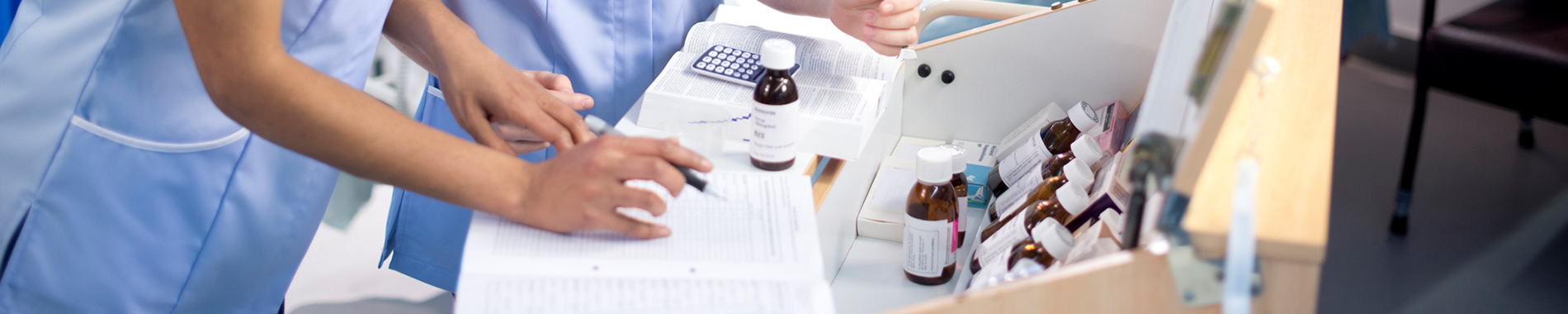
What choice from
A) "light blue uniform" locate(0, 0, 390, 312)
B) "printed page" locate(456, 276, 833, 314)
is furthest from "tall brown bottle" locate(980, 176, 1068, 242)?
"light blue uniform" locate(0, 0, 390, 312)

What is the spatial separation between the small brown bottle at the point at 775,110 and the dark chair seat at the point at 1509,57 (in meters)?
1.84

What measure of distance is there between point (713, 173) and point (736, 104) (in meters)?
0.12

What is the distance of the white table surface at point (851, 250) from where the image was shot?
98cm

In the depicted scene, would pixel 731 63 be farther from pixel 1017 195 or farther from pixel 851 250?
pixel 1017 195

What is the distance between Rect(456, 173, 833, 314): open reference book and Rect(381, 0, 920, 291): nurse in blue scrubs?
27cm

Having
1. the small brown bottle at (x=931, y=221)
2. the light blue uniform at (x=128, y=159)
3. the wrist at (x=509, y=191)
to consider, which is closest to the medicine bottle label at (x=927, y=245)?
the small brown bottle at (x=931, y=221)

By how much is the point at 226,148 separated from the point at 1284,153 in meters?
0.92

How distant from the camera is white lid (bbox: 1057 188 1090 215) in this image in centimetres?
91

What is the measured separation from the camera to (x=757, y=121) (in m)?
0.88

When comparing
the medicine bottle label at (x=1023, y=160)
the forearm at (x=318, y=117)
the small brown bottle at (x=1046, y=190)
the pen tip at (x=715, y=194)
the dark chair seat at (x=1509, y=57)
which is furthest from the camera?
the dark chair seat at (x=1509, y=57)

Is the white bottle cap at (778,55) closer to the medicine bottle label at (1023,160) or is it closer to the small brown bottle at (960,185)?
the small brown bottle at (960,185)

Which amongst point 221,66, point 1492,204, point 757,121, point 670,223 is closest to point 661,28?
point 757,121

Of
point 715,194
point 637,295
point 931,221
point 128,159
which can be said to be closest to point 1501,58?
point 931,221

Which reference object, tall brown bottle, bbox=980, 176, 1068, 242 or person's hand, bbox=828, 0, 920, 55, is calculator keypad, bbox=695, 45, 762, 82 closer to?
person's hand, bbox=828, 0, 920, 55
